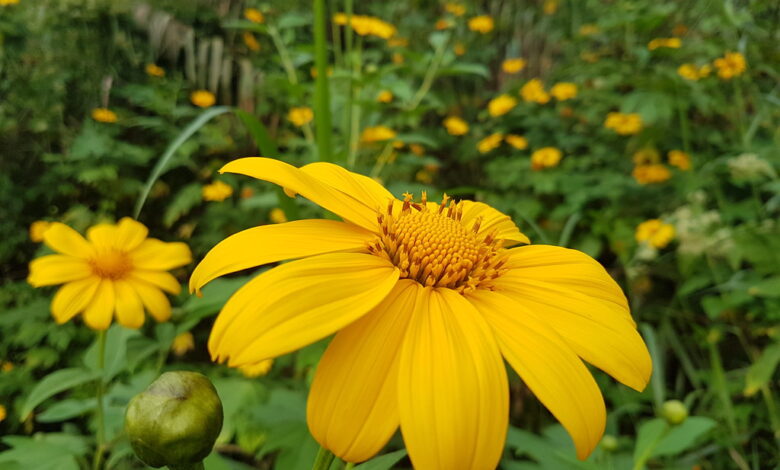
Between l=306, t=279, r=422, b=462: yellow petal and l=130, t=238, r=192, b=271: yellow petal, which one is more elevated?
l=306, t=279, r=422, b=462: yellow petal

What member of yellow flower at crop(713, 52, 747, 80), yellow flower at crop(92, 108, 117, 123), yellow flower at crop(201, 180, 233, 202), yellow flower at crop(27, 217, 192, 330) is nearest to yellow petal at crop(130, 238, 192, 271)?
yellow flower at crop(27, 217, 192, 330)

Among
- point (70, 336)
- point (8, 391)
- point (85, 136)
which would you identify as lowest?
point (8, 391)

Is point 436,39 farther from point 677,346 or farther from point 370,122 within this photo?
point 677,346

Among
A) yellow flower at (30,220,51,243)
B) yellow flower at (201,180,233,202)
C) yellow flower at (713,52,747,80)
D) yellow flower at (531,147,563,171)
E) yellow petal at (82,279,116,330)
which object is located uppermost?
yellow flower at (713,52,747,80)

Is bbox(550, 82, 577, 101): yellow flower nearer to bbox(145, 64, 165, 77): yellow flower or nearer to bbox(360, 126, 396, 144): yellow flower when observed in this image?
bbox(360, 126, 396, 144): yellow flower

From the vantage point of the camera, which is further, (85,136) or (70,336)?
(85,136)

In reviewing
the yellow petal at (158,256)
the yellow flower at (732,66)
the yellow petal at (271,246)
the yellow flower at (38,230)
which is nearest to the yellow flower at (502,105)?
the yellow flower at (732,66)

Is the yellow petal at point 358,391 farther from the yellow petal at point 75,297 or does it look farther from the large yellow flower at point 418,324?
the yellow petal at point 75,297

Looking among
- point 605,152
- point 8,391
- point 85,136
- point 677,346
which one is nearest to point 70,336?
point 8,391
